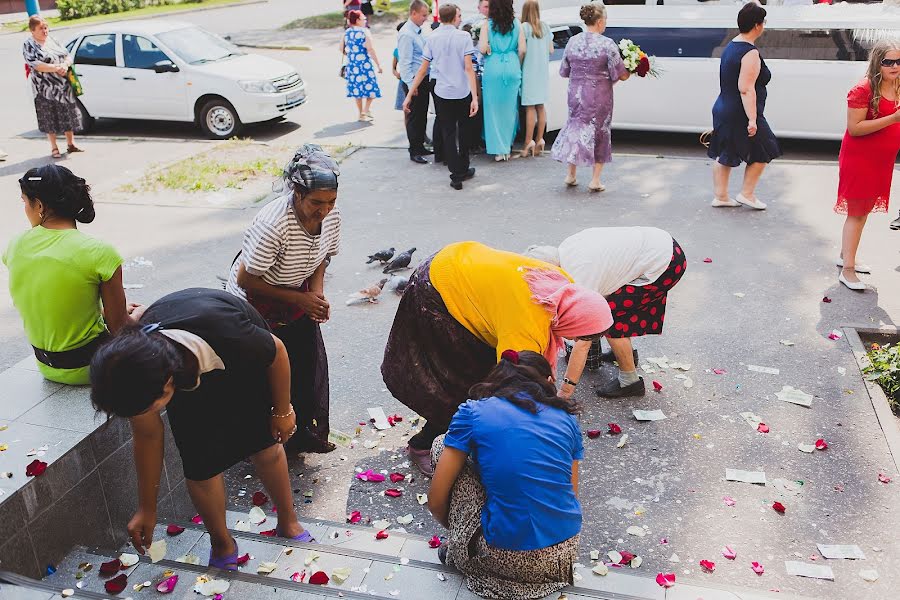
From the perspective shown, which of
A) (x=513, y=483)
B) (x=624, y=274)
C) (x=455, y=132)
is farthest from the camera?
(x=455, y=132)

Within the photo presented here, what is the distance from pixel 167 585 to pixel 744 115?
22.4 ft

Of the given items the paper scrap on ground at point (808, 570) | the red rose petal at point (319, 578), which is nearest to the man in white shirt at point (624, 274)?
the paper scrap on ground at point (808, 570)

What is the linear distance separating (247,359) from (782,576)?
2.49 meters

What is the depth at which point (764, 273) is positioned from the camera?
22.5ft

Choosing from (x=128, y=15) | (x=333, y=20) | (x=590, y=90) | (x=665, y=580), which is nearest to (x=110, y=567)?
(x=665, y=580)

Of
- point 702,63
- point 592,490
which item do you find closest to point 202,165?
point 702,63

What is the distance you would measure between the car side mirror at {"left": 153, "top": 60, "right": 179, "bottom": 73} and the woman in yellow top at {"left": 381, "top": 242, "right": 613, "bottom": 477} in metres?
9.30

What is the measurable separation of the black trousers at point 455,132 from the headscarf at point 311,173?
5550mm

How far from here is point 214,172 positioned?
10.1m

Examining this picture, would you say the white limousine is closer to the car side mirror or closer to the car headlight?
the car headlight

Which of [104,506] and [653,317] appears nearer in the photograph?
[104,506]

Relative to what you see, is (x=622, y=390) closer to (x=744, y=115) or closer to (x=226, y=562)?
(x=226, y=562)

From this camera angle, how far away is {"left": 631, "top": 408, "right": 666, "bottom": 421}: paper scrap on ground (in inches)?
191

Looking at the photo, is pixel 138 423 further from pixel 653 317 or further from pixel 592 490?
pixel 653 317
